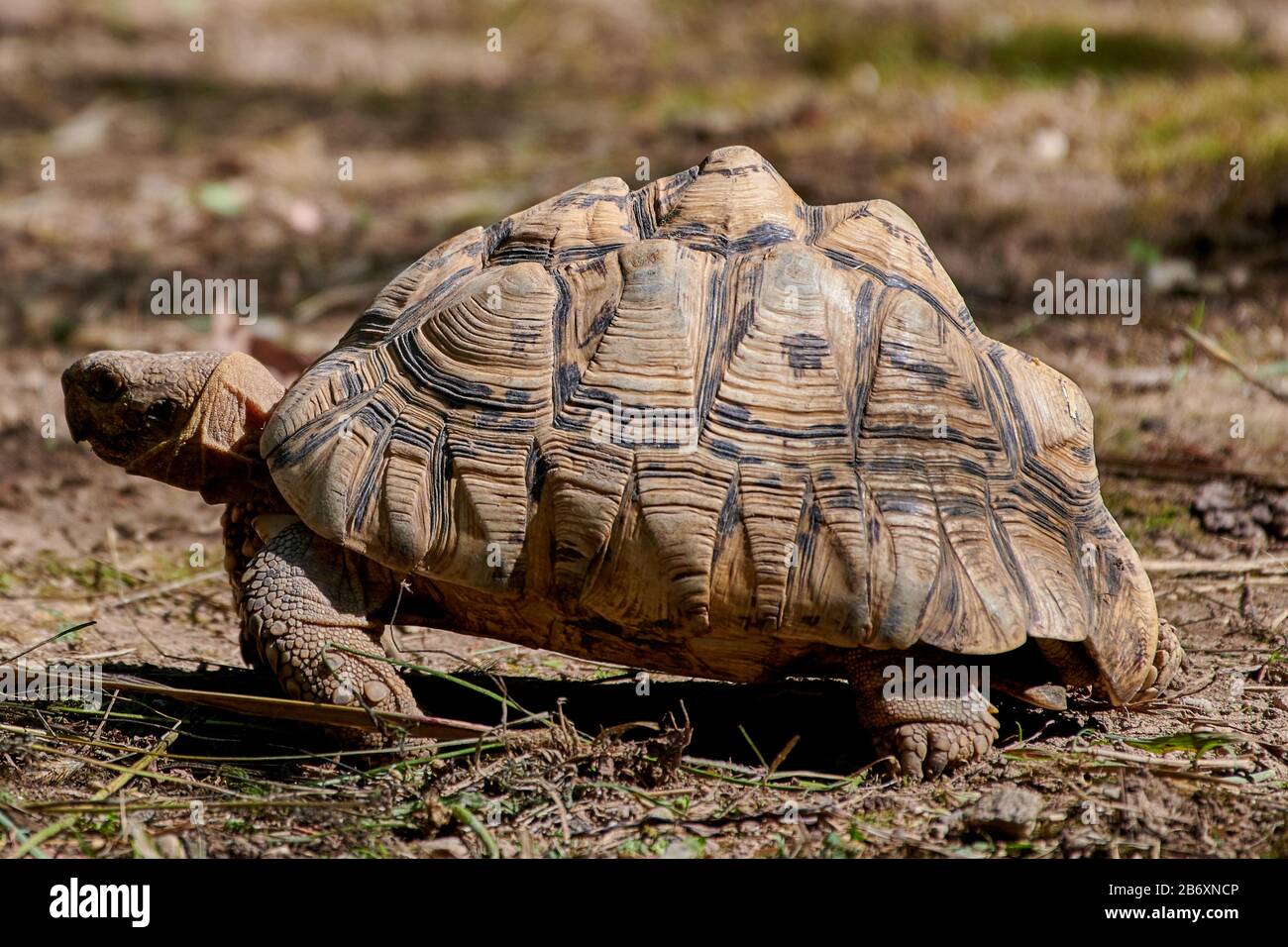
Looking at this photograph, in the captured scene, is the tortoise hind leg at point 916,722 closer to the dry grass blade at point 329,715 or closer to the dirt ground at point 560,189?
the dirt ground at point 560,189

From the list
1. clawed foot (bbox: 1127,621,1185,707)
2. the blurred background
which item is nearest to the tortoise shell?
clawed foot (bbox: 1127,621,1185,707)

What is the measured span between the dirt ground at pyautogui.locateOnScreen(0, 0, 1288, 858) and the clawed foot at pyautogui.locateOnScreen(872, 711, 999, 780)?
5 centimetres

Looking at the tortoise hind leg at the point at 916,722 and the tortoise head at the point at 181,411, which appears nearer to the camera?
the tortoise hind leg at the point at 916,722

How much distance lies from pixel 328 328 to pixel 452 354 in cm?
→ 436

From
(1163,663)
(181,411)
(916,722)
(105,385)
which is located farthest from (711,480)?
(105,385)

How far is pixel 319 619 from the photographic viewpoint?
398 cm

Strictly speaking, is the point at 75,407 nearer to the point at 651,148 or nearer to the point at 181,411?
the point at 181,411

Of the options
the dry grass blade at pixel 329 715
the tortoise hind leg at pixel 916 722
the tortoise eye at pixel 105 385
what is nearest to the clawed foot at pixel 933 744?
the tortoise hind leg at pixel 916 722

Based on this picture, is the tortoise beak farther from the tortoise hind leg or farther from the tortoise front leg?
the tortoise hind leg

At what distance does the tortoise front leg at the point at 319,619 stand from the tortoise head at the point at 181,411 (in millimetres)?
403

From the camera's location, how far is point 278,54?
1413cm

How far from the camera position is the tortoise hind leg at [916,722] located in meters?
3.87

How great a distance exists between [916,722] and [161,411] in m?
2.48

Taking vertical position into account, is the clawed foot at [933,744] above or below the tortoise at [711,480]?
below
